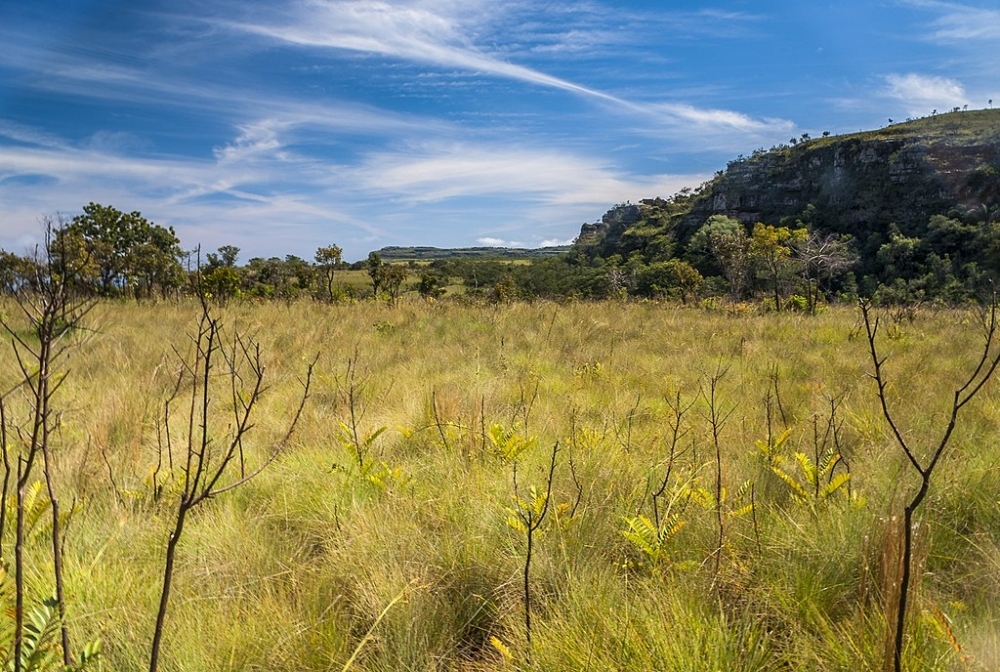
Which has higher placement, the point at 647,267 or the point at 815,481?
the point at 647,267

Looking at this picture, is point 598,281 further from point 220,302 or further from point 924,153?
point 220,302

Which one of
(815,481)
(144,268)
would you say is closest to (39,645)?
(815,481)

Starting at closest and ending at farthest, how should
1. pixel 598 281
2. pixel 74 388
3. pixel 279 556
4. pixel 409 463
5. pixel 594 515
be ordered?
pixel 279 556, pixel 594 515, pixel 409 463, pixel 74 388, pixel 598 281

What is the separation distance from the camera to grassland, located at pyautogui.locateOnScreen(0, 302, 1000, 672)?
54.9 inches

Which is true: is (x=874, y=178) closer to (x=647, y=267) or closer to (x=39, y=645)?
(x=647, y=267)

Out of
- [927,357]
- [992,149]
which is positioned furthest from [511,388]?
[992,149]

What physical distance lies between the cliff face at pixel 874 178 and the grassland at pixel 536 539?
3934 inches

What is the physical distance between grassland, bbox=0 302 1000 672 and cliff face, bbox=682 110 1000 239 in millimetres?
99934

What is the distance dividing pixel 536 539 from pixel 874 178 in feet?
388

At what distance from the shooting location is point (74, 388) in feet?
13.9

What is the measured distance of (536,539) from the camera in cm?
183

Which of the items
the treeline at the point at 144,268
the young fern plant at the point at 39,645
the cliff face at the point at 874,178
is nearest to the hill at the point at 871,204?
the cliff face at the point at 874,178

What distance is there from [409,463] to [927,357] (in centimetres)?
584

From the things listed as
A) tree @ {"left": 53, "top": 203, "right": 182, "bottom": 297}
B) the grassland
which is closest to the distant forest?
tree @ {"left": 53, "top": 203, "right": 182, "bottom": 297}
